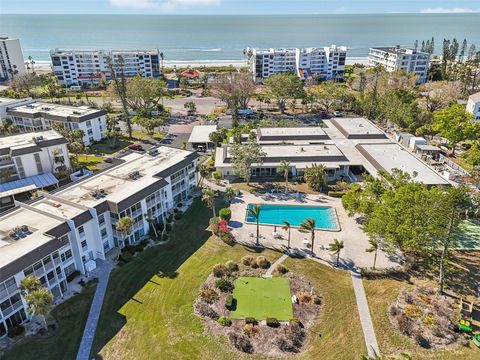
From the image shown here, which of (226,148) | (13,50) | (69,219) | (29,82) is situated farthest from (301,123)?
(13,50)

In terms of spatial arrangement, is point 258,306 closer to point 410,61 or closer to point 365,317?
point 365,317

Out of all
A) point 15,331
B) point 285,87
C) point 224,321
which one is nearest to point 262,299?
point 224,321

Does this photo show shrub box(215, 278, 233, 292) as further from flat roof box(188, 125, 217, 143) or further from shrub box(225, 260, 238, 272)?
flat roof box(188, 125, 217, 143)

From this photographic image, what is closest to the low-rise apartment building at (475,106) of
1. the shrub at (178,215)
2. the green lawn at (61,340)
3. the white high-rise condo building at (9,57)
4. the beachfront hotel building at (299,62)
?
the beachfront hotel building at (299,62)

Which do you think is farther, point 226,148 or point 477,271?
point 226,148

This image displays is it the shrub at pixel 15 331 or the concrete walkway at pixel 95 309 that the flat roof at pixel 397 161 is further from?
the shrub at pixel 15 331

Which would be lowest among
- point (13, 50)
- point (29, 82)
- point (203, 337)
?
point (203, 337)

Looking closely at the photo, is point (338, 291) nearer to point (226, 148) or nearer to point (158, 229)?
point (158, 229)
